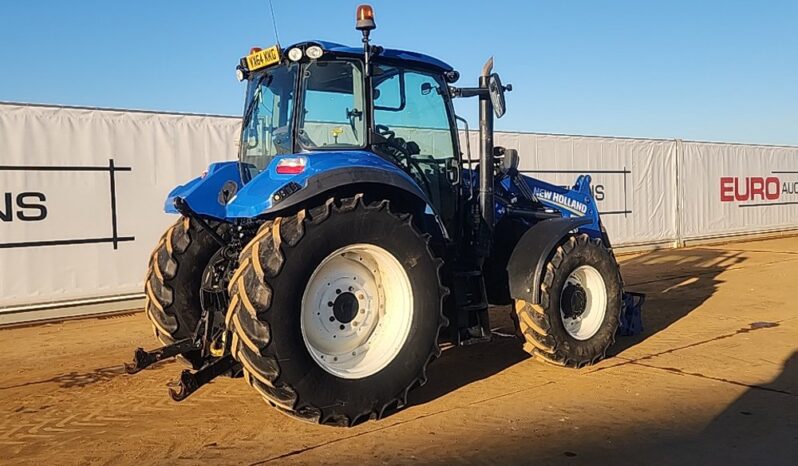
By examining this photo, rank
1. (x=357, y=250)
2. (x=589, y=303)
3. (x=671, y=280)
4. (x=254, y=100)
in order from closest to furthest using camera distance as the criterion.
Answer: (x=357, y=250) → (x=254, y=100) → (x=589, y=303) → (x=671, y=280)

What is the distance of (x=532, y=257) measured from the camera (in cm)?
573

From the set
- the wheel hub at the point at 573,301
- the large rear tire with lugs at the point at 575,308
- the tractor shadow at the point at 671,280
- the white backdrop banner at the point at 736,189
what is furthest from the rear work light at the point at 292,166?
the white backdrop banner at the point at 736,189

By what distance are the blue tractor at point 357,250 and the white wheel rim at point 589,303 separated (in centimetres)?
1

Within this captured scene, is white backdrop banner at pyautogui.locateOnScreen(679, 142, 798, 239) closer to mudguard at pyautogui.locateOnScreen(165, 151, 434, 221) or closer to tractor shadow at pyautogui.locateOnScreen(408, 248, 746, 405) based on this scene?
tractor shadow at pyautogui.locateOnScreen(408, 248, 746, 405)

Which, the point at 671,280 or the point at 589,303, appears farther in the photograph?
the point at 671,280

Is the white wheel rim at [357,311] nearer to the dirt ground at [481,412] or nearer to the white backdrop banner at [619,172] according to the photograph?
the dirt ground at [481,412]

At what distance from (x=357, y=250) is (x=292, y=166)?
71 centimetres

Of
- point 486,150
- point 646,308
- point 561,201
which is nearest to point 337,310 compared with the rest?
point 486,150

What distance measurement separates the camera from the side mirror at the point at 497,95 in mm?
5574

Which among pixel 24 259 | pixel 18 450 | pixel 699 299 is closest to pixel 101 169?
pixel 24 259

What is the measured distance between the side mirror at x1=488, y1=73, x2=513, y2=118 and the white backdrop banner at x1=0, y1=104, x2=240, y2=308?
6.29 meters

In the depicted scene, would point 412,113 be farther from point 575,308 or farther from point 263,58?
point 575,308

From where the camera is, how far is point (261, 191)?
14.6 ft

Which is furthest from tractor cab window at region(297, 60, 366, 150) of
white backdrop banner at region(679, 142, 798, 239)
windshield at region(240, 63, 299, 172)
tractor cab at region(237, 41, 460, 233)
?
white backdrop banner at region(679, 142, 798, 239)
